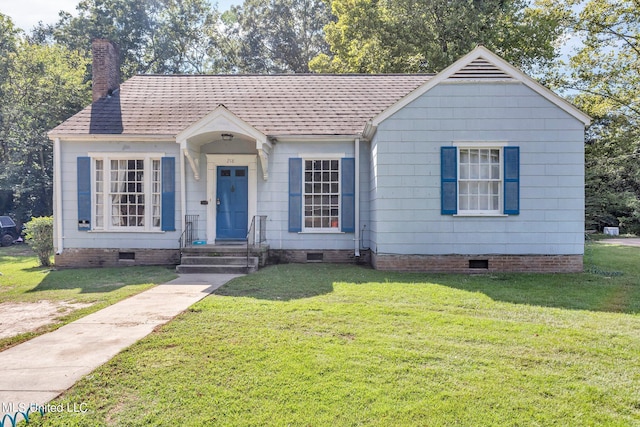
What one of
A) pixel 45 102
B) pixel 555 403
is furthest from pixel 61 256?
pixel 45 102

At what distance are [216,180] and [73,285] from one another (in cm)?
433

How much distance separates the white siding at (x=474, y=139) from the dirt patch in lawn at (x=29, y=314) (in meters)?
6.33

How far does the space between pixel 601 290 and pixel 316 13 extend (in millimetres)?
33442

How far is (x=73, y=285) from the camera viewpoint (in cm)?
842

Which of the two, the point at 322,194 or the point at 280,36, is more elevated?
the point at 280,36

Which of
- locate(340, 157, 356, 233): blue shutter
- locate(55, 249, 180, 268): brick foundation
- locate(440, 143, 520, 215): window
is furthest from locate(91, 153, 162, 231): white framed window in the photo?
locate(440, 143, 520, 215): window

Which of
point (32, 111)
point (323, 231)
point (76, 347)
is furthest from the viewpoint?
point (32, 111)

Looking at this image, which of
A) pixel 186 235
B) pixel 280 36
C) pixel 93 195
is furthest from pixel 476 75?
pixel 280 36

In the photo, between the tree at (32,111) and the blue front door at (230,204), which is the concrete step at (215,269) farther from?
the tree at (32,111)

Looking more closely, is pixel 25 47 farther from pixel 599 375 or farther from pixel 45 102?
pixel 599 375

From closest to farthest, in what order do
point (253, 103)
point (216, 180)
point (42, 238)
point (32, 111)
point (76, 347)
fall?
point (76, 347)
point (216, 180)
point (42, 238)
point (253, 103)
point (32, 111)

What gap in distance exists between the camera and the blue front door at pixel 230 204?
37.3 feet

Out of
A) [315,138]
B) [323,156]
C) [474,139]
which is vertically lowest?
[323,156]

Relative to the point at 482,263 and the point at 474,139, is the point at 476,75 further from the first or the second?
the point at 482,263
